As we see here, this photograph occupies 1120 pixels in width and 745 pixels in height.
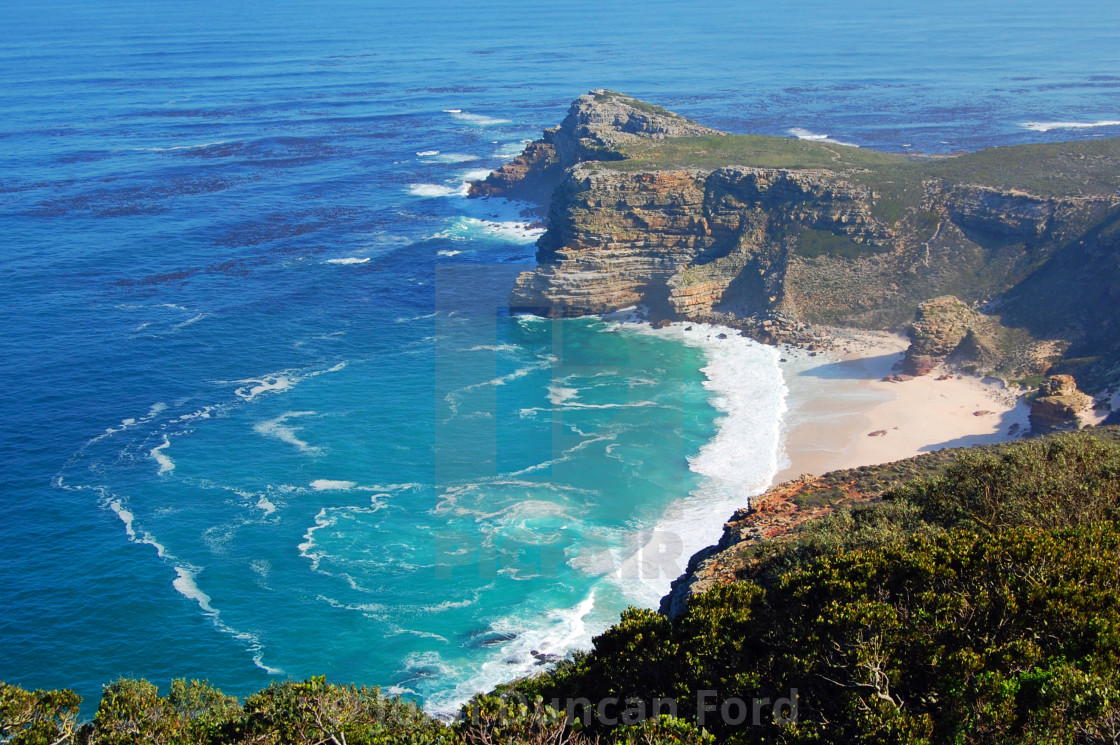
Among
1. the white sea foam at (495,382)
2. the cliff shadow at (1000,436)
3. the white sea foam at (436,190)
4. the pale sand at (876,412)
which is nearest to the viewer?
the cliff shadow at (1000,436)

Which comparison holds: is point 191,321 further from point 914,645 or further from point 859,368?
point 914,645

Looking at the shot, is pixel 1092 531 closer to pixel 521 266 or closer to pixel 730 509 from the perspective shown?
pixel 730 509

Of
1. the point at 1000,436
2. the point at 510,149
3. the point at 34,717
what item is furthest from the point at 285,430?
the point at 510,149

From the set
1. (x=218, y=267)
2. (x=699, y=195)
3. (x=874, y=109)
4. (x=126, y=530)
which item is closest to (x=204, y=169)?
(x=218, y=267)

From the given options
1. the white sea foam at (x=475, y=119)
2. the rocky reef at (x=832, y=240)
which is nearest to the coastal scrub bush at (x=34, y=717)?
the rocky reef at (x=832, y=240)

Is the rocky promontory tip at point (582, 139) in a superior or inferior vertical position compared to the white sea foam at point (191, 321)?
superior

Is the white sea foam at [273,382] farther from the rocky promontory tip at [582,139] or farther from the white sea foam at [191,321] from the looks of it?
the rocky promontory tip at [582,139]

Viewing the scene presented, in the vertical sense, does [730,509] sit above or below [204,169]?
below
